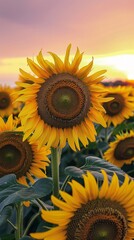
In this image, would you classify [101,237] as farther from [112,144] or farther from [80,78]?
[112,144]

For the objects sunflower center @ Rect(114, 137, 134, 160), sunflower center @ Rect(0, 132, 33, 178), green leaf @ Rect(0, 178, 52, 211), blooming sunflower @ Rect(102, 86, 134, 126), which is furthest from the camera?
blooming sunflower @ Rect(102, 86, 134, 126)

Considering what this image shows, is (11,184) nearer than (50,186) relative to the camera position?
No

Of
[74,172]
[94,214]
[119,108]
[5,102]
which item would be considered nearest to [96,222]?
[94,214]

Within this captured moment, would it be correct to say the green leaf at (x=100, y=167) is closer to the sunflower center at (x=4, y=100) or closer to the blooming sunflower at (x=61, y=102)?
the blooming sunflower at (x=61, y=102)

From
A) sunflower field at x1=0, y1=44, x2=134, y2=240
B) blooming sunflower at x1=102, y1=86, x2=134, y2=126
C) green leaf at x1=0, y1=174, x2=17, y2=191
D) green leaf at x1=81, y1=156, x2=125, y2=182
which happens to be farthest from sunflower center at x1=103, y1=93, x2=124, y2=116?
green leaf at x1=0, y1=174, x2=17, y2=191

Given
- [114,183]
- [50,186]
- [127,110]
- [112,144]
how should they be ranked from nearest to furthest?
[114,183]
[50,186]
[112,144]
[127,110]

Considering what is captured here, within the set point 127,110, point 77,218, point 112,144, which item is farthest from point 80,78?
point 127,110

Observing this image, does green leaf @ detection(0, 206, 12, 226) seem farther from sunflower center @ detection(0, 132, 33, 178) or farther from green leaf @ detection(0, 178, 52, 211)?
sunflower center @ detection(0, 132, 33, 178)
